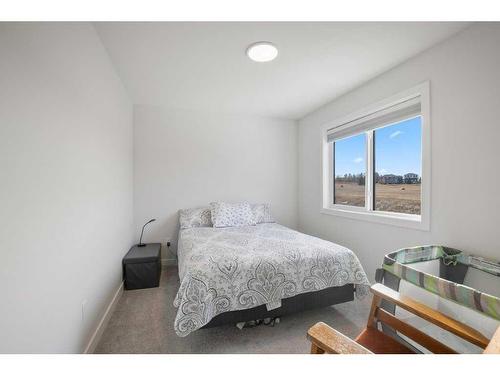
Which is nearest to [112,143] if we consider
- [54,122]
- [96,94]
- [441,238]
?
[96,94]

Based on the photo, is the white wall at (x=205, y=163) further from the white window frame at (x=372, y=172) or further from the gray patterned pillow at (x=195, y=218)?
the white window frame at (x=372, y=172)

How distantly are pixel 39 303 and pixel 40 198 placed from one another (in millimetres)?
464

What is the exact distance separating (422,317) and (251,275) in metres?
0.98

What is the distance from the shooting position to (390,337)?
1.05m

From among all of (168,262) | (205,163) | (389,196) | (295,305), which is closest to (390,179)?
(389,196)

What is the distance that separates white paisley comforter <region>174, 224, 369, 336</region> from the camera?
139 centimetres

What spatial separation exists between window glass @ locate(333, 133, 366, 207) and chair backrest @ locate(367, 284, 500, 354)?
163 centimetres

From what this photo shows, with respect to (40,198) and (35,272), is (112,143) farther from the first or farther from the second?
(35,272)

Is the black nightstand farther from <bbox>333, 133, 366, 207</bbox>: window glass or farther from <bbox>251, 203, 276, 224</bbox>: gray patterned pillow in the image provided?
<bbox>333, 133, 366, 207</bbox>: window glass

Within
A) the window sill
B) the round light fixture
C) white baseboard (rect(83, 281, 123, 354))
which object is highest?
the round light fixture

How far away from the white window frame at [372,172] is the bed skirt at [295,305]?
78 centimetres

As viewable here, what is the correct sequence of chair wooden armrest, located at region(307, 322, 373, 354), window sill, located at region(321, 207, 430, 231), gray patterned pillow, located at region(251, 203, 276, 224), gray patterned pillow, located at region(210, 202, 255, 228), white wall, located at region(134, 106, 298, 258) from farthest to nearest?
gray patterned pillow, located at region(251, 203, 276, 224) → white wall, located at region(134, 106, 298, 258) → gray patterned pillow, located at region(210, 202, 255, 228) → window sill, located at region(321, 207, 430, 231) → chair wooden armrest, located at region(307, 322, 373, 354)

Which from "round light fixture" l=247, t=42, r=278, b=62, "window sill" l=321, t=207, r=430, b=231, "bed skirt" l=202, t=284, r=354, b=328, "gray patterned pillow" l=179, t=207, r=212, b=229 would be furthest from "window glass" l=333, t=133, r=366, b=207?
"gray patterned pillow" l=179, t=207, r=212, b=229

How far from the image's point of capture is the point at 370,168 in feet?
7.84
